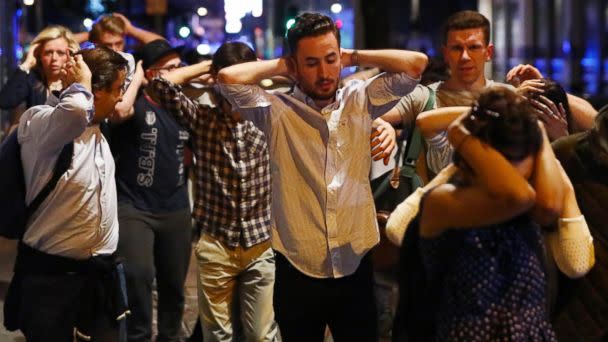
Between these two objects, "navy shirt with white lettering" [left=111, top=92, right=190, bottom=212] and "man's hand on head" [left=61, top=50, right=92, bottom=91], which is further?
"navy shirt with white lettering" [left=111, top=92, right=190, bottom=212]

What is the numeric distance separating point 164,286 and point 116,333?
1628mm

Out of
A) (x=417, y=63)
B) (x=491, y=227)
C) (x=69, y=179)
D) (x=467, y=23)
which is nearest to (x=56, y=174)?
(x=69, y=179)

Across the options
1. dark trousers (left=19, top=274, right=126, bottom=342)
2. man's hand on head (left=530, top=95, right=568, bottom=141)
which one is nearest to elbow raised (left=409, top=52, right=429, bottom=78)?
man's hand on head (left=530, top=95, right=568, bottom=141)

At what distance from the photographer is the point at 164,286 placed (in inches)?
304

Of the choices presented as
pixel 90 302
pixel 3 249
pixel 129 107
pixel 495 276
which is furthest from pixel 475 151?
pixel 3 249

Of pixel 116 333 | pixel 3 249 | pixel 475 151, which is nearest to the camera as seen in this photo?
pixel 475 151

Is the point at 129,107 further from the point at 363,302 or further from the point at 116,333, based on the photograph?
the point at 363,302

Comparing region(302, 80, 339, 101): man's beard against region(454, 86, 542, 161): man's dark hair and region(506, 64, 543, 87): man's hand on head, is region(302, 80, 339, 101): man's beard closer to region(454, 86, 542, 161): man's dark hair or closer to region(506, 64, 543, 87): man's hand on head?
region(506, 64, 543, 87): man's hand on head

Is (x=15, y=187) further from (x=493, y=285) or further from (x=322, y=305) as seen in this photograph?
(x=493, y=285)

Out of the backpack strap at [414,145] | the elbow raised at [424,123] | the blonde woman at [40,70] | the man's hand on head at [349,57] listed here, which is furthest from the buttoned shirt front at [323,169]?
the blonde woman at [40,70]

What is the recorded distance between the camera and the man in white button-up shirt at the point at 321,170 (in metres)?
5.58

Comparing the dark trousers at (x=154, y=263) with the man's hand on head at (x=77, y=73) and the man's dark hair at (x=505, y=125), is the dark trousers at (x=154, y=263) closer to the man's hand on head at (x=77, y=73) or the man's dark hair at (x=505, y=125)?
the man's hand on head at (x=77, y=73)

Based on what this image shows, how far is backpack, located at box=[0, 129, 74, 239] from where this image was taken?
557 centimetres

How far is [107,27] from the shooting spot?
848cm
